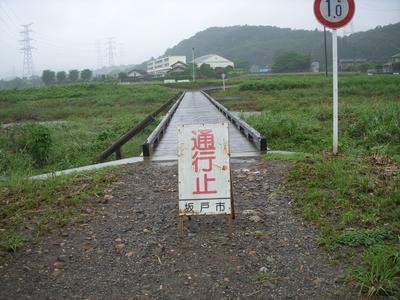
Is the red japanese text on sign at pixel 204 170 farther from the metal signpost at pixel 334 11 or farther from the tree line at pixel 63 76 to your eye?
the tree line at pixel 63 76

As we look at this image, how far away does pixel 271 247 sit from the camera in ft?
11.7

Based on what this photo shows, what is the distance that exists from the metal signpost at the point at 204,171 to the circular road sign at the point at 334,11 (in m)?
3.13

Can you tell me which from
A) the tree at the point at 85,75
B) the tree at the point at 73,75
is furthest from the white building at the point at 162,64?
the tree at the point at 73,75

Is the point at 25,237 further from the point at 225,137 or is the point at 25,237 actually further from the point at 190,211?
the point at 225,137

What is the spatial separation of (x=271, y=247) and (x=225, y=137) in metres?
1.14

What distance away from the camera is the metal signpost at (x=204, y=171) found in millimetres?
3865

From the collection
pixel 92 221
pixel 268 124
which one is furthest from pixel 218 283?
pixel 268 124

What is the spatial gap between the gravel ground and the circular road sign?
2.90m

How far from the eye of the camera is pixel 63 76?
9469 cm

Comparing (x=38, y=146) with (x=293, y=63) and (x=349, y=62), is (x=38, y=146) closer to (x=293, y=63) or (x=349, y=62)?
(x=293, y=63)

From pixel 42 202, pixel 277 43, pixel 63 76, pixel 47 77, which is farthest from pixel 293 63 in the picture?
pixel 42 202

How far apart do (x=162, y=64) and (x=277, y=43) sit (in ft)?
141

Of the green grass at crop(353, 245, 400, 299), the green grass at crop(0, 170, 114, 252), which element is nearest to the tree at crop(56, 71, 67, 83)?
the green grass at crop(0, 170, 114, 252)

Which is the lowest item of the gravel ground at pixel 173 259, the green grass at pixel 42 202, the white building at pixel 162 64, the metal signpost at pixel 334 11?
the gravel ground at pixel 173 259
